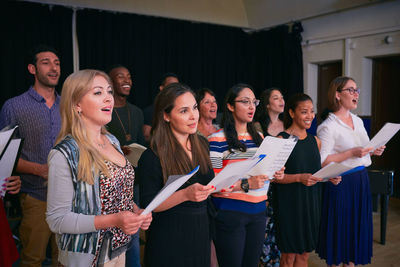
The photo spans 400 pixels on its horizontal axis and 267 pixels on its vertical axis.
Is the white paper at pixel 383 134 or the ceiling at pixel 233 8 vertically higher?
the ceiling at pixel 233 8

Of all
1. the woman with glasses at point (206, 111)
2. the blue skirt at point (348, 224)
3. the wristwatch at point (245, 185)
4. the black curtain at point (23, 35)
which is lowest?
the blue skirt at point (348, 224)

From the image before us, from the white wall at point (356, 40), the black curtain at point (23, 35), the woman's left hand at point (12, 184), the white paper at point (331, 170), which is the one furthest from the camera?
the white wall at point (356, 40)

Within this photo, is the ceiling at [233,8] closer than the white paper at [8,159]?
No

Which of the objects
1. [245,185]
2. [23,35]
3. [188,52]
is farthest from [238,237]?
[188,52]

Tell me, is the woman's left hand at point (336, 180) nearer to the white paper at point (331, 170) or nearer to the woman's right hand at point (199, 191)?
the white paper at point (331, 170)

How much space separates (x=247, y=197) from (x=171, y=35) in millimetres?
5242

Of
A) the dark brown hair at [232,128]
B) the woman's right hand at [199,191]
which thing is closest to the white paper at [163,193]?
the woman's right hand at [199,191]

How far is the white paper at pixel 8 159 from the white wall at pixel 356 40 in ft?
17.9

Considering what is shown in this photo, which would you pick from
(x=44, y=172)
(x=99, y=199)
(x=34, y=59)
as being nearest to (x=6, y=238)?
(x=44, y=172)

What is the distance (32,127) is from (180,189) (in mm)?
1218

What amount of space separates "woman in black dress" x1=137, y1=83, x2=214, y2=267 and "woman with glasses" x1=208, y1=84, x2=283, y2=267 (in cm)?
25

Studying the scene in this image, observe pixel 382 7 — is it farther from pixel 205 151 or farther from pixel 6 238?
pixel 6 238

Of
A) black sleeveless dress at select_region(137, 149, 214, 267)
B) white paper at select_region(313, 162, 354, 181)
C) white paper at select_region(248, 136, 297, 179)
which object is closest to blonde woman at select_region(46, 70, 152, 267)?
black sleeveless dress at select_region(137, 149, 214, 267)

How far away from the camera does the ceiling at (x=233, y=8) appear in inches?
230
